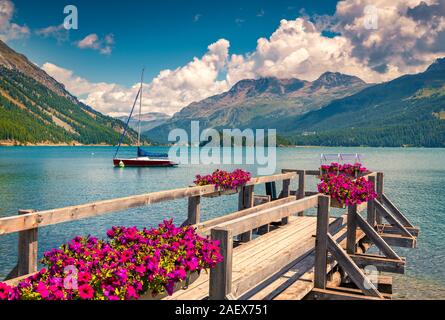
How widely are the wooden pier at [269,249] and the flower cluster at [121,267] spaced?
440 millimetres

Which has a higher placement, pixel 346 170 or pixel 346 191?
pixel 346 170

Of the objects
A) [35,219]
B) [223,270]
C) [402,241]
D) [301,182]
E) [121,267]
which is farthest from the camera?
[301,182]

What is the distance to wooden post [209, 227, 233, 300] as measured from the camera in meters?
5.66

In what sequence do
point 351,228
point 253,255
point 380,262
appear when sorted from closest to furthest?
point 253,255, point 351,228, point 380,262

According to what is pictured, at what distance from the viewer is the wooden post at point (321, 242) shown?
955cm

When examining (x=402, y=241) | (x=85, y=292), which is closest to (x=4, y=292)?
(x=85, y=292)

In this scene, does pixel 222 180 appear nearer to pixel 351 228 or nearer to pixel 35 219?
pixel 351 228

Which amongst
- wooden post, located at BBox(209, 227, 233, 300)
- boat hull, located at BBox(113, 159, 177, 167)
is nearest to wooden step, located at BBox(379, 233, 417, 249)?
wooden post, located at BBox(209, 227, 233, 300)

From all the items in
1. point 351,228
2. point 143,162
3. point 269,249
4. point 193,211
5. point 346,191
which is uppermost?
point 346,191

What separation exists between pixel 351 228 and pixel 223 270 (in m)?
8.19

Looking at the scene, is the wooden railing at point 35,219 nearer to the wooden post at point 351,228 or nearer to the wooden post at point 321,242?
the wooden post at point 321,242

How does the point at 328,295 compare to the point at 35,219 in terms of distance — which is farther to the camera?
the point at 328,295

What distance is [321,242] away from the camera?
31.9ft

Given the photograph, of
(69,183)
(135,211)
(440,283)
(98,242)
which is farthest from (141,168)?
(98,242)
